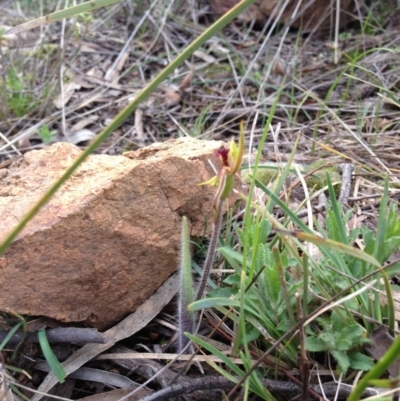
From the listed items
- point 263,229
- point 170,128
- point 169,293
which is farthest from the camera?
point 170,128

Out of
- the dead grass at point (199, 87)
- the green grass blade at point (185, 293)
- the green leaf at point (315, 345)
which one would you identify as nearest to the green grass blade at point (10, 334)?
the green grass blade at point (185, 293)

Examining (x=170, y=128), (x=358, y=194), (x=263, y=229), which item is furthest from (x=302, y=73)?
(x=263, y=229)

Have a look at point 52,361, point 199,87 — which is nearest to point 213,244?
point 52,361

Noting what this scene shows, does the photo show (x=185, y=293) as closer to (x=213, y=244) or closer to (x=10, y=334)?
(x=213, y=244)

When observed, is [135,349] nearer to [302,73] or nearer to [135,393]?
[135,393]

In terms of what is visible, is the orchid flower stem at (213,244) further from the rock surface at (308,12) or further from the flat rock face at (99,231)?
the rock surface at (308,12)

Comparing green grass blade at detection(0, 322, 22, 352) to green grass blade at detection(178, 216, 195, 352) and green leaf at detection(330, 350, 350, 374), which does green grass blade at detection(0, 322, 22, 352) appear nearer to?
green grass blade at detection(178, 216, 195, 352)
